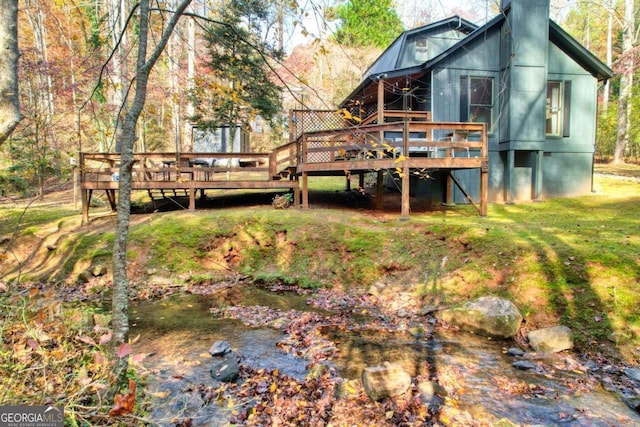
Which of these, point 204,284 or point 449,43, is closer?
point 204,284

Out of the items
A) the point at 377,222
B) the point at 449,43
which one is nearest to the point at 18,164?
the point at 377,222

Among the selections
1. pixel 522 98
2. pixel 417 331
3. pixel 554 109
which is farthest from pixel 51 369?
pixel 554 109

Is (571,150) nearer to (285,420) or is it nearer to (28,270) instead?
(285,420)

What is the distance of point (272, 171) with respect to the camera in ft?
42.5

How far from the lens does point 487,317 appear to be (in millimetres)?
6051

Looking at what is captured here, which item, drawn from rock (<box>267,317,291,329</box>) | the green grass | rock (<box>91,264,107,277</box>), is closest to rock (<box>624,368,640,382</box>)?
the green grass

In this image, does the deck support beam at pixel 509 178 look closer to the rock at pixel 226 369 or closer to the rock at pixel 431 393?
the rock at pixel 431 393

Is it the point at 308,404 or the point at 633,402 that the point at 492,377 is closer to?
the point at 633,402

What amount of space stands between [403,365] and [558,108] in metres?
12.8

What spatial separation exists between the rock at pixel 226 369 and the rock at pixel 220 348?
5.2 inches

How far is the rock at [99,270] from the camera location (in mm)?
9238

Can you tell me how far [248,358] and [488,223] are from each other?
22.2ft

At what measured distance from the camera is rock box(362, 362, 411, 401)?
A: 4.33m

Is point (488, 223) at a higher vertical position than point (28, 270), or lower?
higher
